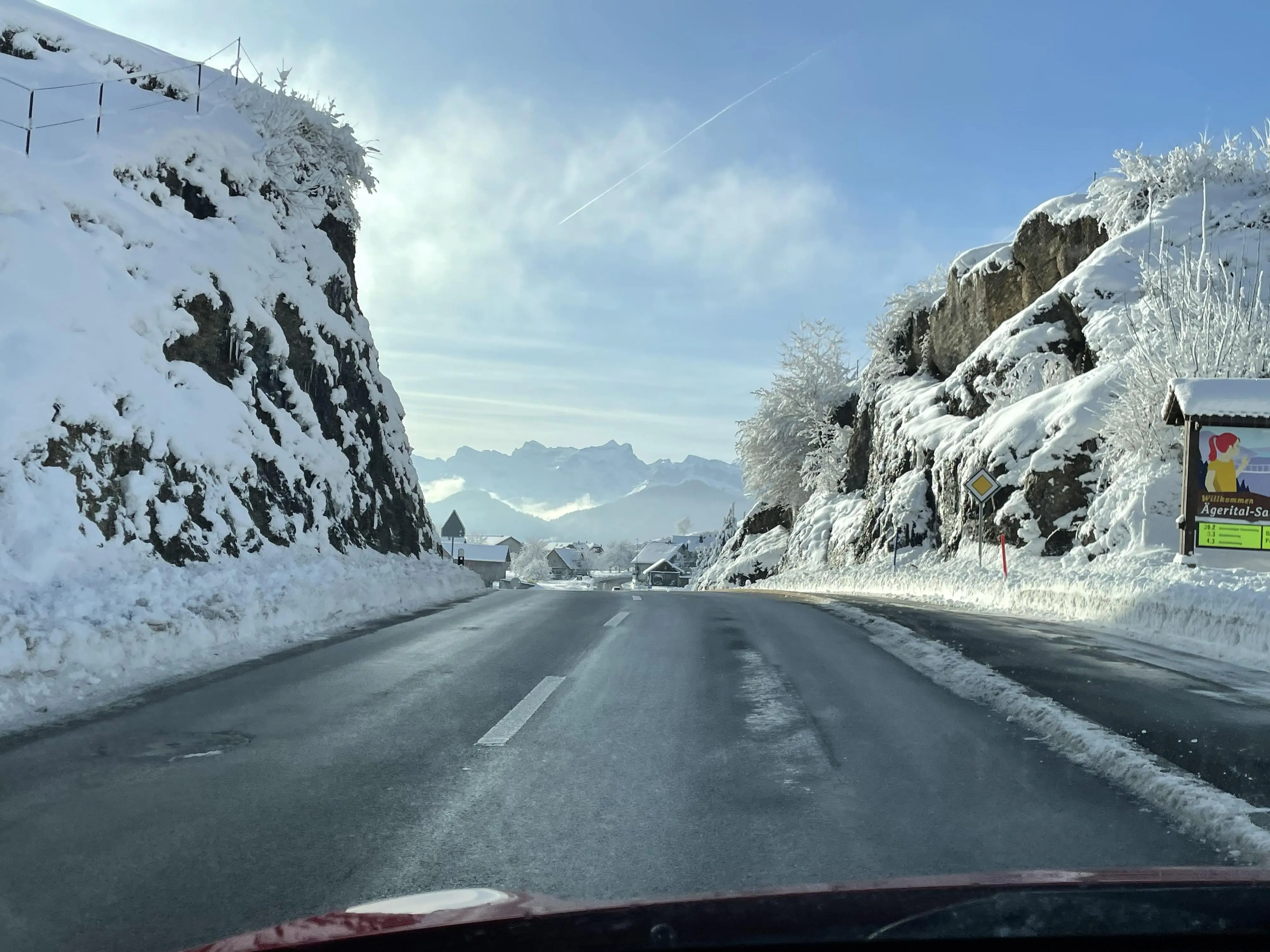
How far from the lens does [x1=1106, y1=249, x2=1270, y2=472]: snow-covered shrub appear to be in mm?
19609

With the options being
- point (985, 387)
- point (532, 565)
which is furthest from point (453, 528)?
point (532, 565)

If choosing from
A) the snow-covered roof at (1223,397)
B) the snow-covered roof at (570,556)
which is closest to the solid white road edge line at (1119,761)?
the snow-covered roof at (1223,397)

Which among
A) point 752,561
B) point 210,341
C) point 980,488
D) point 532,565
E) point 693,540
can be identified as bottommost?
point 532,565

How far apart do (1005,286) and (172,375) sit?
31585mm

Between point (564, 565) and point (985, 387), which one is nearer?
point (985, 387)

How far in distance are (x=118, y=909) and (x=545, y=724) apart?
326 centimetres

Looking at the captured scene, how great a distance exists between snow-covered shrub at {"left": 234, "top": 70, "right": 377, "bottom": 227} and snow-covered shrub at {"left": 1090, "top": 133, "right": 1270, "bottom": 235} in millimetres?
24082

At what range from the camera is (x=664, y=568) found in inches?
4769

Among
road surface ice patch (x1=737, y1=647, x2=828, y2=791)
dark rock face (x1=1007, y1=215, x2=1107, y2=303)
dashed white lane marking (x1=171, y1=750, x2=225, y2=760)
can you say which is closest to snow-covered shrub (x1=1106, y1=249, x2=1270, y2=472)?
dark rock face (x1=1007, y1=215, x2=1107, y2=303)

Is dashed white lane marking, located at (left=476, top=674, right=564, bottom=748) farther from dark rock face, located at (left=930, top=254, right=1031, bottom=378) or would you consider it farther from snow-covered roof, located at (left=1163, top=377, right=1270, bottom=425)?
dark rock face, located at (left=930, top=254, right=1031, bottom=378)

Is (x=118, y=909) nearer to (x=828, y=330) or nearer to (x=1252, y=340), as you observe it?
(x=1252, y=340)

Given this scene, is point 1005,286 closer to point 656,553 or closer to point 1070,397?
point 1070,397

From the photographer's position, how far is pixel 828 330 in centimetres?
5156

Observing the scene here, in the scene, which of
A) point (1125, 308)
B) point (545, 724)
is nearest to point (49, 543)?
point (545, 724)
